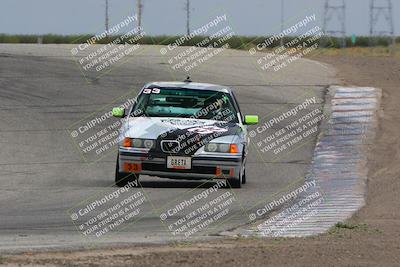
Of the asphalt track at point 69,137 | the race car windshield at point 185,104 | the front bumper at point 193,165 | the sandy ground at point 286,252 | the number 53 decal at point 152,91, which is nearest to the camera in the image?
the sandy ground at point 286,252

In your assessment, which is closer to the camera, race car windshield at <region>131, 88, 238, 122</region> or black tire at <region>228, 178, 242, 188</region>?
black tire at <region>228, 178, 242, 188</region>

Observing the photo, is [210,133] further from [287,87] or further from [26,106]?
[287,87]

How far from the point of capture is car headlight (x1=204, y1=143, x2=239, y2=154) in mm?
16197

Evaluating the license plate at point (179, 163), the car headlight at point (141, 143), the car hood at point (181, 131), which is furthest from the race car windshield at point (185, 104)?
the license plate at point (179, 163)

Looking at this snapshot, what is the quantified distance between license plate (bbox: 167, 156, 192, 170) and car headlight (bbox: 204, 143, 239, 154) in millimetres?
320

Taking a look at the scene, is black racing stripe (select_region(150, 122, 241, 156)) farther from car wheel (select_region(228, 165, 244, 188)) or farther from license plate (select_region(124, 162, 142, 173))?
car wheel (select_region(228, 165, 244, 188))

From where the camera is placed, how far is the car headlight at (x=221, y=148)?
16.2 metres

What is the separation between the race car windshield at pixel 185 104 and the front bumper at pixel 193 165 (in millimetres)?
894

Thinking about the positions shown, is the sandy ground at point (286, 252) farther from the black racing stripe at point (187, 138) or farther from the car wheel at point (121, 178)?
the car wheel at point (121, 178)

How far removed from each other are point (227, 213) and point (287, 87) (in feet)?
62.5

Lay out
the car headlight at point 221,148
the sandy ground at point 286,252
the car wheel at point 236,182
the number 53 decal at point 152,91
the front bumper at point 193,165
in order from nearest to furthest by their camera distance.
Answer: the sandy ground at point 286,252, the front bumper at point 193,165, the car headlight at point 221,148, the car wheel at point 236,182, the number 53 decal at point 152,91

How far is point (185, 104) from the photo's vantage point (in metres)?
17.2

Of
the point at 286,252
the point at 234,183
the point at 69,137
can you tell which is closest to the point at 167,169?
the point at 234,183

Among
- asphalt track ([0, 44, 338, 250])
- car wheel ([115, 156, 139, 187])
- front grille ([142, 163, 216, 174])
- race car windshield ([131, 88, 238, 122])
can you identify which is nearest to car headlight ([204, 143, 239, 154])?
front grille ([142, 163, 216, 174])
